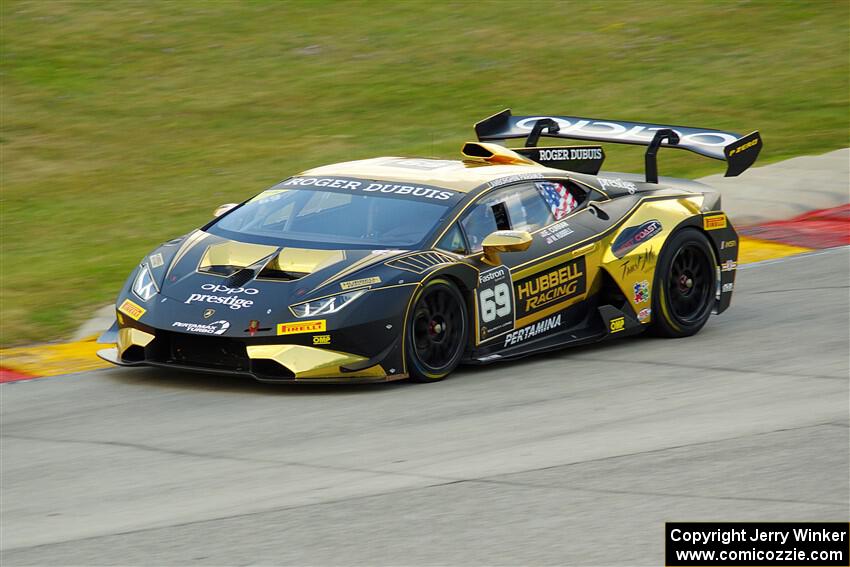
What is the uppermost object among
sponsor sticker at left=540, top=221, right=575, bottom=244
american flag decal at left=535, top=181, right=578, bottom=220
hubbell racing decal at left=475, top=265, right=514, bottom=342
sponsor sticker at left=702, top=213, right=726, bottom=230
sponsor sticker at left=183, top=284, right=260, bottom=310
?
american flag decal at left=535, top=181, right=578, bottom=220

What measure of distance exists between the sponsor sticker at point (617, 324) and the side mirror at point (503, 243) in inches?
42.4

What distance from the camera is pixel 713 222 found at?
33.7 feet

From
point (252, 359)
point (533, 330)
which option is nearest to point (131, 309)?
point (252, 359)

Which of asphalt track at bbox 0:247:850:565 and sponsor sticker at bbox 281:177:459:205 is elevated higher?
sponsor sticker at bbox 281:177:459:205

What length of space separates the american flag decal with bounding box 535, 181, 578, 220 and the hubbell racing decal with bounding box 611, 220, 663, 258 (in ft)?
1.29

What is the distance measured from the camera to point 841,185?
15.7 m

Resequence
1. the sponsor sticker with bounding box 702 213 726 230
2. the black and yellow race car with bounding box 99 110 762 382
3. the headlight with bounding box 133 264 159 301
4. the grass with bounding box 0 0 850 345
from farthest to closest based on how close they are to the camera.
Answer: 1. the grass with bounding box 0 0 850 345
2. the sponsor sticker with bounding box 702 213 726 230
3. the headlight with bounding box 133 264 159 301
4. the black and yellow race car with bounding box 99 110 762 382

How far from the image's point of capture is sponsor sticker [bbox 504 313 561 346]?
8961 millimetres

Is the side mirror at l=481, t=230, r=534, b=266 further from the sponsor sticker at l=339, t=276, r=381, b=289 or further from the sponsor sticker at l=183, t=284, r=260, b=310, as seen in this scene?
the sponsor sticker at l=183, t=284, r=260, b=310

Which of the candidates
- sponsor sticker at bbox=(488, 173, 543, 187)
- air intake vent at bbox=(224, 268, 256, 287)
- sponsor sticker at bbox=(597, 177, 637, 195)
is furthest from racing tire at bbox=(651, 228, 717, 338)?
air intake vent at bbox=(224, 268, 256, 287)

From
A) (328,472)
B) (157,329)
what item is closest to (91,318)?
(157,329)

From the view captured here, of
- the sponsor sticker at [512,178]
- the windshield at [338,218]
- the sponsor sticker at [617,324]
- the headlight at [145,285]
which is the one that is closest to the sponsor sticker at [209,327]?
the headlight at [145,285]

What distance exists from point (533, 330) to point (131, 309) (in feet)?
8.37

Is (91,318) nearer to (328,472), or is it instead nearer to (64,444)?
(64,444)
